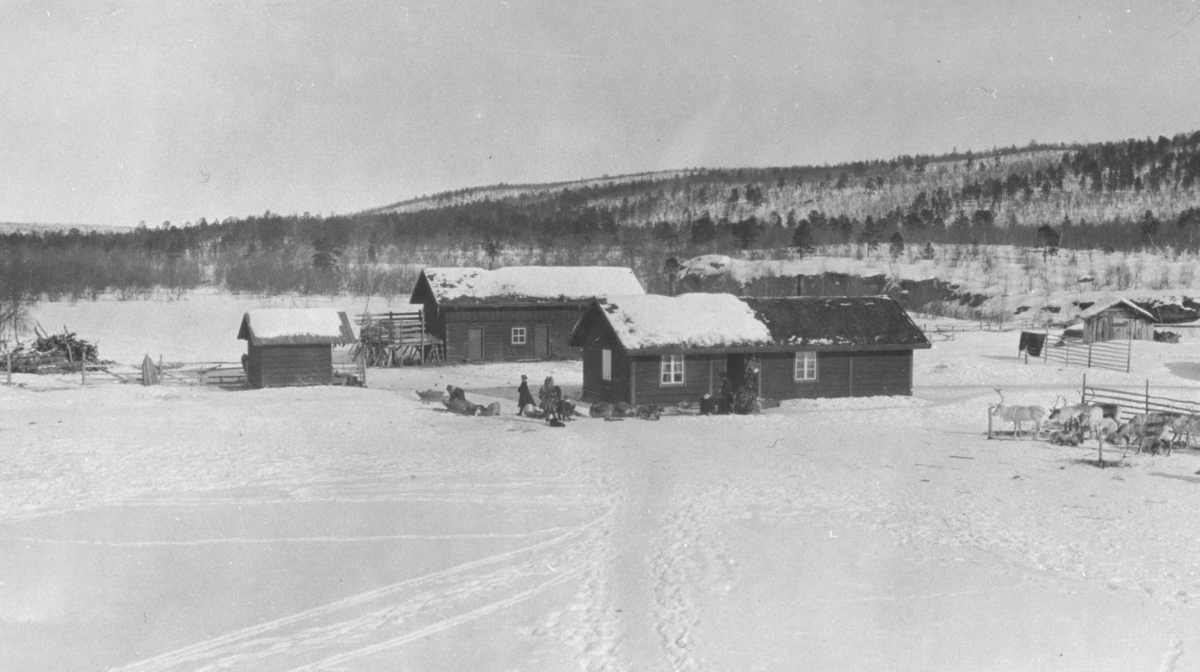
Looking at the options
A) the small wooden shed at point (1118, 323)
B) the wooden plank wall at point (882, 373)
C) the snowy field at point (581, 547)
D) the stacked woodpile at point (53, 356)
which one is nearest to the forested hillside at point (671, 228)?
A: the stacked woodpile at point (53, 356)

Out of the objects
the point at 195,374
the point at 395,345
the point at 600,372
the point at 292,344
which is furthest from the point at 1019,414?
the point at 195,374

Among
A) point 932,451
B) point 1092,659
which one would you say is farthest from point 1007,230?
point 1092,659

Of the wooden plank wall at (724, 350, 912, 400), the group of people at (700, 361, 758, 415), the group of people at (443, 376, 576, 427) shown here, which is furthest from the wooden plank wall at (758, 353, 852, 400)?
the group of people at (443, 376, 576, 427)

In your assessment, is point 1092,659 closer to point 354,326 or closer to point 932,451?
point 932,451

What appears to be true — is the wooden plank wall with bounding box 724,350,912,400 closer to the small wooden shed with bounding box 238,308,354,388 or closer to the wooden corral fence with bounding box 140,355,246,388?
the small wooden shed with bounding box 238,308,354,388

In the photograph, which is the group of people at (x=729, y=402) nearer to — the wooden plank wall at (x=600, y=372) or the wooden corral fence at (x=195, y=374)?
the wooden plank wall at (x=600, y=372)

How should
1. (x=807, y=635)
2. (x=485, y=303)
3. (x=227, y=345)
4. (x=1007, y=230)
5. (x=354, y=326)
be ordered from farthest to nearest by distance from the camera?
(x=1007, y=230) → (x=354, y=326) → (x=227, y=345) → (x=485, y=303) → (x=807, y=635)

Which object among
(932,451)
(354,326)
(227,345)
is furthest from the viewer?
(354,326)

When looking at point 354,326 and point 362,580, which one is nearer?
point 362,580
